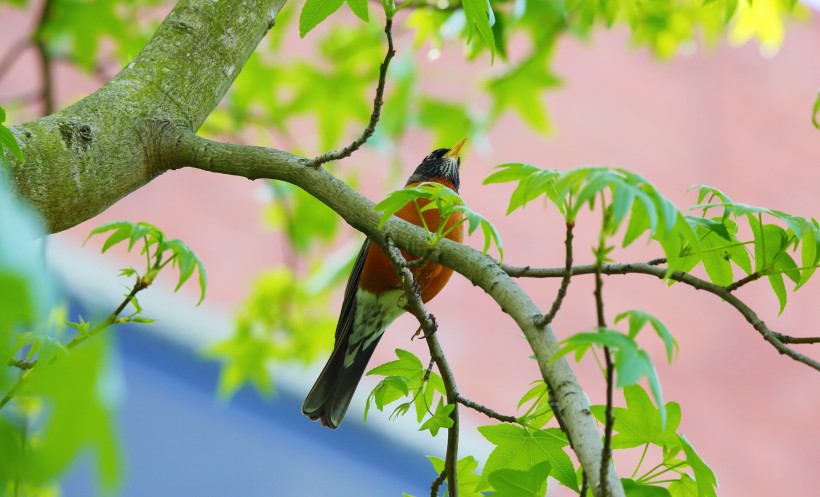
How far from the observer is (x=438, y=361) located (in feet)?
3.28

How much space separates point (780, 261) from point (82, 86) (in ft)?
17.9

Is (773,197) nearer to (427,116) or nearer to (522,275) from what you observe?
(427,116)

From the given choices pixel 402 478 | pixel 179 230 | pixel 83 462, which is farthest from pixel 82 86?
pixel 83 462

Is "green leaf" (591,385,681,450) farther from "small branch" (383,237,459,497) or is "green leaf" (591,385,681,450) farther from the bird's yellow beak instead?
the bird's yellow beak

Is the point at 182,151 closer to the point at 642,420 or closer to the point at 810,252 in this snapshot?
the point at 642,420

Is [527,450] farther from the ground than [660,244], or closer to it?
closer to it

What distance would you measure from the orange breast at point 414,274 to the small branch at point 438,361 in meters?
1.10

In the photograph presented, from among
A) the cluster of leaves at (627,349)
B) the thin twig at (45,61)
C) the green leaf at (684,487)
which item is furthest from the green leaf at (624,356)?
the thin twig at (45,61)

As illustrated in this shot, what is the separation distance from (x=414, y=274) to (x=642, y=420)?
4.09ft

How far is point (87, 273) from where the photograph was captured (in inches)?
202

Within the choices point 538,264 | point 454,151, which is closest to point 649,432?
point 454,151

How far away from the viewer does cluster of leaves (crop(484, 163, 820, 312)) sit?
0.70m

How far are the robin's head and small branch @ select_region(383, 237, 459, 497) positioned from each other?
5.91ft

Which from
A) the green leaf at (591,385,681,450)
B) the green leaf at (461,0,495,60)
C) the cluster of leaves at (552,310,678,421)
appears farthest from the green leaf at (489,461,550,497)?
the green leaf at (461,0,495,60)
